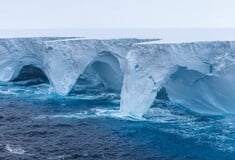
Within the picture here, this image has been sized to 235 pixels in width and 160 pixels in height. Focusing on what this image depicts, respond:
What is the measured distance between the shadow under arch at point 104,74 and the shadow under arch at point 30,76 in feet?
15.8

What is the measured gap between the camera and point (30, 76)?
3294 centimetres

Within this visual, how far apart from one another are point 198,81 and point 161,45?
2.95 m

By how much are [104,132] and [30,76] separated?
720 inches

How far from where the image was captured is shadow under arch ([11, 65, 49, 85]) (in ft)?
103

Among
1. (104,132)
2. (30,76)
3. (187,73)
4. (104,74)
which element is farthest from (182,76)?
(30,76)

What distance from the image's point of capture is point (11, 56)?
2927 centimetres

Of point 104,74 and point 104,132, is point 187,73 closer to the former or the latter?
point 104,132

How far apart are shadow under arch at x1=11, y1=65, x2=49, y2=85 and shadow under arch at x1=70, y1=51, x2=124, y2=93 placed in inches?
190

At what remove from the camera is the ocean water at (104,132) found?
13.7m

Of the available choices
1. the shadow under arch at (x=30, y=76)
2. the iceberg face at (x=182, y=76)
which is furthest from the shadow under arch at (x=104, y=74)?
the shadow under arch at (x=30, y=76)

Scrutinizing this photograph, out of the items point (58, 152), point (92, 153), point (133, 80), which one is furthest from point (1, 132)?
point (133, 80)

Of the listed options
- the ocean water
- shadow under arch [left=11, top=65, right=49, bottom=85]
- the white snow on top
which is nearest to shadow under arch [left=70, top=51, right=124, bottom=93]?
the white snow on top

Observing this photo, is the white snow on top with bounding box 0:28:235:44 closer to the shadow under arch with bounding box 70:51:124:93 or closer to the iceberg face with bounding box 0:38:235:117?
the iceberg face with bounding box 0:38:235:117

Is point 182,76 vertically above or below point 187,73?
below
